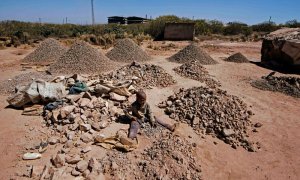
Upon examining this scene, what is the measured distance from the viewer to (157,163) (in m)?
4.45

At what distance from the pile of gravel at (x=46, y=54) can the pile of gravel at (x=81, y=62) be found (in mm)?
2101

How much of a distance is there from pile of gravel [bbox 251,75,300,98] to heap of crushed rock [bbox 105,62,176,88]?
320cm

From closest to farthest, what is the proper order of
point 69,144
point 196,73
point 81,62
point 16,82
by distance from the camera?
point 69,144, point 16,82, point 196,73, point 81,62

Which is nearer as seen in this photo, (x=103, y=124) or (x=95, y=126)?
(x=95, y=126)

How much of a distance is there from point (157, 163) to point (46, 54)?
9995mm

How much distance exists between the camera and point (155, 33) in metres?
25.1

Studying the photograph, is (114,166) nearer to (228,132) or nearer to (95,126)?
(95,126)

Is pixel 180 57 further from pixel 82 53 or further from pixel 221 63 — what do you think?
pixel 82 53

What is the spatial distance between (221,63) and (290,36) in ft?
10.9

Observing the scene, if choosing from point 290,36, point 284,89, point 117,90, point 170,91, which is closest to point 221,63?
point 290,36

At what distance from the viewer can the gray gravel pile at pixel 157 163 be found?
4.24 meters

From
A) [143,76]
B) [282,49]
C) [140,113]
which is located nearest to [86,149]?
[140,113]

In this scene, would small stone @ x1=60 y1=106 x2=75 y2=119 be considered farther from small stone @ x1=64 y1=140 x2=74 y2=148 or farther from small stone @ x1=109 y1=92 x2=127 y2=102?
small stone @ x1=109 y1=92 x2=127 y2=102

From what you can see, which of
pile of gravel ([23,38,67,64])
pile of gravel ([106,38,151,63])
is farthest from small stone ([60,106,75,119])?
pile of gravel ([23,38,67,64])
